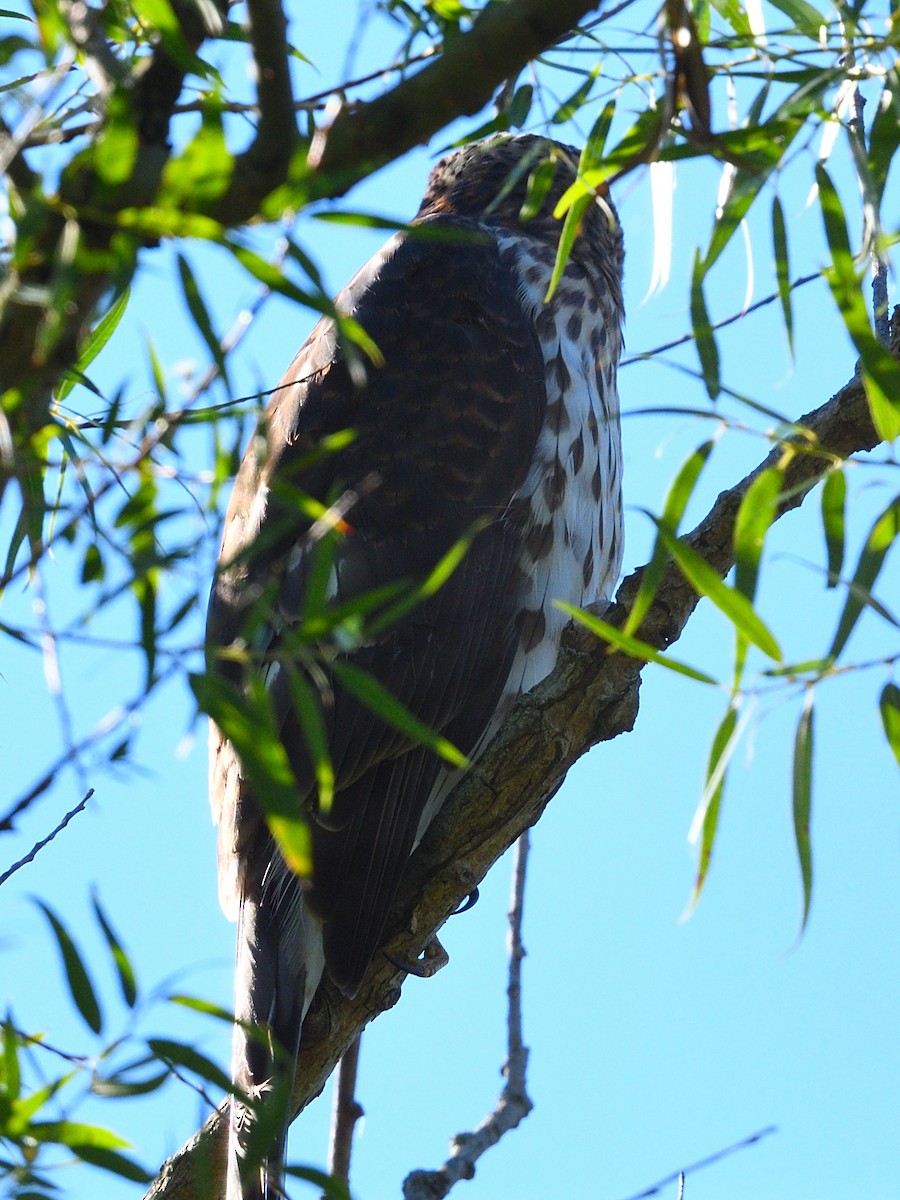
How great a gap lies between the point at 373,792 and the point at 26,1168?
169cm

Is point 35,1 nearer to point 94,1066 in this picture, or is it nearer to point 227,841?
point 94,1066

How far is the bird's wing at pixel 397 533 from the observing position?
331 centimetres

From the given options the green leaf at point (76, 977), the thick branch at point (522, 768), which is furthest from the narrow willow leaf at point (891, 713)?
the green leaf at point (76, 977)

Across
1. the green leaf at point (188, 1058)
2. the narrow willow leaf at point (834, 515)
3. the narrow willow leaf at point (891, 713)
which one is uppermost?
the narrow willow leaf at point (834, 515)

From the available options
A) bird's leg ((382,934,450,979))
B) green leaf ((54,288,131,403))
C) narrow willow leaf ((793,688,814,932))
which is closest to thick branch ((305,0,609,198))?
narrow willow leaf ((793,688,814,932))

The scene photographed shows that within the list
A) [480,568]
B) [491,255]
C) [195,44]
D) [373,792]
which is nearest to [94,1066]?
[195,44]

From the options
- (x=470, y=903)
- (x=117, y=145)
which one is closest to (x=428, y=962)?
(x=470, y=903)

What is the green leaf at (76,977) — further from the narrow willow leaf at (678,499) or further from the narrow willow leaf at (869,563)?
the narrow willow leaf at (869,563)

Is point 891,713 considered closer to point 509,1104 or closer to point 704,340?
point 704,340

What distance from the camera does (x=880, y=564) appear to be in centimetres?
203

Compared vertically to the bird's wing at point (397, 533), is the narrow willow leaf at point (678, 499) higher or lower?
lower

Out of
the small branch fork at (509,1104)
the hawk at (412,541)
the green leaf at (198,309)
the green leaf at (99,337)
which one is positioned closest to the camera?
the green leaf at (198,309)

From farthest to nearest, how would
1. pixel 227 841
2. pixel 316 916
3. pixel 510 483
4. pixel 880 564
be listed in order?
1. pixel 510 483
2. pixel 227 841
3. pixel 316 916
4. pixel 880 564

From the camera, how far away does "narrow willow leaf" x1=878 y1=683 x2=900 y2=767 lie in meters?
2.05
